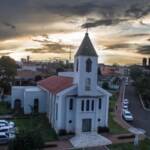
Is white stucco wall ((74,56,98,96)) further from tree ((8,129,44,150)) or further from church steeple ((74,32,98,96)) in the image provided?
tree ((8,129,44,150))

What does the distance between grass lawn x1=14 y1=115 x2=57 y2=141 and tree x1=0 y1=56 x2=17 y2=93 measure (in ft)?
47.0

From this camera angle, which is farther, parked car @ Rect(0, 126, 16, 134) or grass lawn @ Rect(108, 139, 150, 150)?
parked car @ Rect(0, 126, 16, 134)

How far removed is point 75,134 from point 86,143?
3.50 meters

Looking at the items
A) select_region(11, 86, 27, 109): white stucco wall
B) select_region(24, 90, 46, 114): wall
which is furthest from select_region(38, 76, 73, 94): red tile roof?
select_region(11, 86, 27, 109): white stucco wall

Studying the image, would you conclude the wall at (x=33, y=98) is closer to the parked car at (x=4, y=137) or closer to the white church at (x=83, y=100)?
the white church at (x=83, y=100)

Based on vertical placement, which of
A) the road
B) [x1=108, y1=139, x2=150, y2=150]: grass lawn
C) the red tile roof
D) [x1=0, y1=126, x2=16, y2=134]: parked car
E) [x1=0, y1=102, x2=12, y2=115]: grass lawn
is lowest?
[x1=108, y1=139, x2=150, y2=150]: grass lawn

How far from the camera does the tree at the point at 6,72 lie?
52.2m

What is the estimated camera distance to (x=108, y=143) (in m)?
31.3

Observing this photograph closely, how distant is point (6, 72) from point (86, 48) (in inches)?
907

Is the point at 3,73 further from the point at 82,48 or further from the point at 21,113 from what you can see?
the point at 82,48

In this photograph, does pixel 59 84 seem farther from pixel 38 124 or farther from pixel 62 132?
pixel 62 132

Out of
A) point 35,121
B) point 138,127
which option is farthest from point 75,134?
point 138,127

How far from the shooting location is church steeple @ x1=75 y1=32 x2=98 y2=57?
113 ft

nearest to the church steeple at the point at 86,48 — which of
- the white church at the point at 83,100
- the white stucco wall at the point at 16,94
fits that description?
the white church at the point at 83,100
